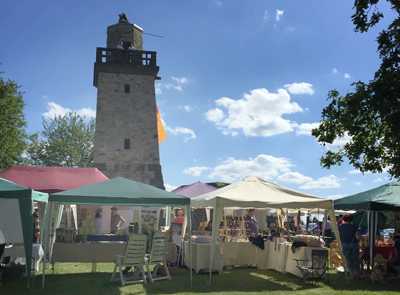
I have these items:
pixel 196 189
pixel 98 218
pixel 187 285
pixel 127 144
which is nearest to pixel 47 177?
pixel 98 218

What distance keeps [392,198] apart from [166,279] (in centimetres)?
541

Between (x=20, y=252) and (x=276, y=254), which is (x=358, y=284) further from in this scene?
(x=20, y=252)

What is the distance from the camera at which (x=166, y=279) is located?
1006 centimetres

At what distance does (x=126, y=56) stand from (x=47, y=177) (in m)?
13.5

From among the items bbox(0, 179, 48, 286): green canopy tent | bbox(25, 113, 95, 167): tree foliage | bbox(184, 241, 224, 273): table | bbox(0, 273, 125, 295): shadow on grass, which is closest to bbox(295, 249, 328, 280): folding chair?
bbox(184, 241, 224, 273): table

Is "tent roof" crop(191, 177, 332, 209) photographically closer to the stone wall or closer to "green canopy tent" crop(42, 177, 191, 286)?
"green canopy tent" crop(42, 177, 191, 286)

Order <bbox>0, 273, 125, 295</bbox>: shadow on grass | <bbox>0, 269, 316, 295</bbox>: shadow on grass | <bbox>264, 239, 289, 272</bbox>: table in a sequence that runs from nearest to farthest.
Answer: <bbox>0, 273, 125, 295</bbox>: shadow on grass, <bbox>0, 269, 316, 295</bbox>: shadow on grass, <bbox>264, 239, 289, 272</bbox>: table

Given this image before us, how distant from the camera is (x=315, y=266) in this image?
9.98 metres

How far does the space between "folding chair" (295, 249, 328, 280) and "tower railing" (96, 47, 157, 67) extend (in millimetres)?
21015

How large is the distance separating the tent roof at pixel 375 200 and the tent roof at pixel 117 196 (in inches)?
162

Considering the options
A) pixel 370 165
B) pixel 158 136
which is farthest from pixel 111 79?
pixel 370 165

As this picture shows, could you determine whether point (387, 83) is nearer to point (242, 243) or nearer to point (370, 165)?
point (370, 165)

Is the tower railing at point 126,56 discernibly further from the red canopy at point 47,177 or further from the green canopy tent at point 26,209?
the green canopy tent at point 26,209

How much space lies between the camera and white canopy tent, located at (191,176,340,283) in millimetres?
9859
